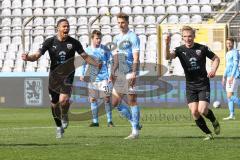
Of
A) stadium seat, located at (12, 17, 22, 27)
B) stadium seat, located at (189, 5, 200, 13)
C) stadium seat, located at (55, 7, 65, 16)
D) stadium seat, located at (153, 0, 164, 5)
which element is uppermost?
stadium seat, located at (153, 0, 164, 5)

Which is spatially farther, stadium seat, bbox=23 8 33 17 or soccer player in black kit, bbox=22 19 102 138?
stadium seat, bbox=23 8 33 17

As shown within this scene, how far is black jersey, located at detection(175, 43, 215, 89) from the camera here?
1313 cm

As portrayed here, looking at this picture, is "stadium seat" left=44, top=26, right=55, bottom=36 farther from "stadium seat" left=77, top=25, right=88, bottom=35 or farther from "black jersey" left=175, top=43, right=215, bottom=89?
"black jersey" left=175, top=43, right=215, bottom=89

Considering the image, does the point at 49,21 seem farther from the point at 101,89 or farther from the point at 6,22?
the point at 101,89

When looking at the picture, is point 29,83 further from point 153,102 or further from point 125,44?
point 125,44

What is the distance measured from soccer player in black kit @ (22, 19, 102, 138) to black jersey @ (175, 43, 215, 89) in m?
2.00

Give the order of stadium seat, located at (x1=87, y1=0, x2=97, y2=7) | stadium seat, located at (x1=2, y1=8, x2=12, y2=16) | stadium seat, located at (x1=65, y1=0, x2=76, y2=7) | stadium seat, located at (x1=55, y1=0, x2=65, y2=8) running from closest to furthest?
1. stadium seat, located at (x1=87, y1=0, x2=97, y2=7)
2. stadium seat, located at (x1=65, y1=0, x2=76, y2=7)
3. stadium seat, located at (x1=55, y1=0, x2=65, y2=8)
4. stadium seat, located at (x1=2, y1=8, x2=12, y2=16)

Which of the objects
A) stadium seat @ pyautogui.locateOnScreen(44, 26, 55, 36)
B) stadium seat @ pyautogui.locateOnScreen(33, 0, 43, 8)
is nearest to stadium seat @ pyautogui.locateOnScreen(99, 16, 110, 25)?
stadium seat @ pyautogui.locateOnScreen(44, 26, 55, 36)

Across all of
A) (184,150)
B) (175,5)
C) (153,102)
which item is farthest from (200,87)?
(175,5)

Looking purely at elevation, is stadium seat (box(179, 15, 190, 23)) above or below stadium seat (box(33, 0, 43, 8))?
below

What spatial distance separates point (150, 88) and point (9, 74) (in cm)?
591

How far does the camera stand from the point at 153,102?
1119 inches

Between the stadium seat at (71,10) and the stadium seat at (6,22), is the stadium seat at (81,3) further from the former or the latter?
the stadium seat at (6,22)

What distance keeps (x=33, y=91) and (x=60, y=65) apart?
15.4 m
